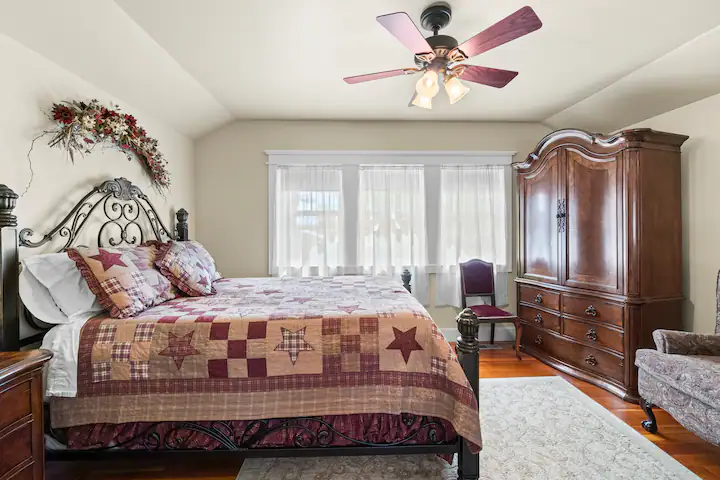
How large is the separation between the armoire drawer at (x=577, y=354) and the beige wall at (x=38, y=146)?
4.14m

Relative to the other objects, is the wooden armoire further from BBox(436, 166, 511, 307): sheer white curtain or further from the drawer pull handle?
BBox(436, 166, 511, 307): sheer white curtain

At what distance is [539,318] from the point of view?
349 cm

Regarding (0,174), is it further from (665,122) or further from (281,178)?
(665,122)

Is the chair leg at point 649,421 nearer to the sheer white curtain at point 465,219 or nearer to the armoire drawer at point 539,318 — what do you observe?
the armoire drawer at point 539,318

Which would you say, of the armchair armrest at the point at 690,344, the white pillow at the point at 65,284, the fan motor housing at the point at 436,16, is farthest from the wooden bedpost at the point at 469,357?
the white pillow at the point at 65,284

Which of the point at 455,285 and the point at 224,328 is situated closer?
the point at 224,328

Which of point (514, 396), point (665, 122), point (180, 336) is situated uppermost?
point (665, 122)

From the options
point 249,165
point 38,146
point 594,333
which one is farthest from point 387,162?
point 38,146

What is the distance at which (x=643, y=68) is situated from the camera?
2.70 m

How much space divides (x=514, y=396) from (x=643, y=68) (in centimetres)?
282

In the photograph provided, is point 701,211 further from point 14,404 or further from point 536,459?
point 14,404

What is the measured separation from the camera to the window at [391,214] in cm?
400

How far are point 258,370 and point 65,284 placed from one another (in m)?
1.16

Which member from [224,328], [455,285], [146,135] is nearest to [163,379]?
[224,328]
